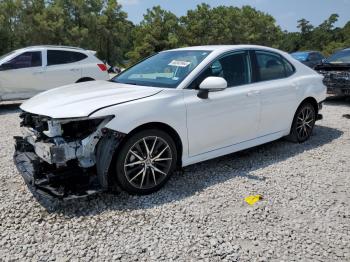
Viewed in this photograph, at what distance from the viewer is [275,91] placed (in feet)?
16.8

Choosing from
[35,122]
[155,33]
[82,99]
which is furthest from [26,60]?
[155,33]

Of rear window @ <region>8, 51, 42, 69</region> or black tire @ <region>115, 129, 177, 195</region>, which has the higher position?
rear window @ <region>8, 51, 42, 69</region>

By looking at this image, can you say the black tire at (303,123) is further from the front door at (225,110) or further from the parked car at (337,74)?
the parked car at (337,74)

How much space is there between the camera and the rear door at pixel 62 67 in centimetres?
970

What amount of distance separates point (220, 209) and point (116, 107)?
1510 mm

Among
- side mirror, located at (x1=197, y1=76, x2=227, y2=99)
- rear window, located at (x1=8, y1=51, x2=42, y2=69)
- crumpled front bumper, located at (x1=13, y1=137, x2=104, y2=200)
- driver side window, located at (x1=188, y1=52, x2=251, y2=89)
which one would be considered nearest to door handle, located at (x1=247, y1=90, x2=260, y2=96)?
driver side window, located at (x1=188, y1=52, x2=251, y2=89)

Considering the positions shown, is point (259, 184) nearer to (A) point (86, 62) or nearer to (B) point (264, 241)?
(B) point (264, 241)

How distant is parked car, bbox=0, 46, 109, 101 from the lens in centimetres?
925

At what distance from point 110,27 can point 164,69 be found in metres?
30.5

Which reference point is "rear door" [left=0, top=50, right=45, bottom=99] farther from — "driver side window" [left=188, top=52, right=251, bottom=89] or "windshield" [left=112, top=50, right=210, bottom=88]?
"driver side window" [left=188, top=52, right=251, bottom=89]

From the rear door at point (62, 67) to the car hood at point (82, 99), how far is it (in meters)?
5.66

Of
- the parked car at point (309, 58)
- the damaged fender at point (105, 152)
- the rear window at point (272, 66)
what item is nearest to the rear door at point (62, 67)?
the rear window at point (272, 66)

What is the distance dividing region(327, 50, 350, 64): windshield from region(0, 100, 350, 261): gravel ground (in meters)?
6.01

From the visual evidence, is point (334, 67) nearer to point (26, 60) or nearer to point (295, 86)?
point (295, 86)
